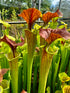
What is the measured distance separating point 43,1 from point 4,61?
5.65 m

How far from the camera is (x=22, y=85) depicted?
479 mm

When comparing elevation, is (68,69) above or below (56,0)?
Result: below

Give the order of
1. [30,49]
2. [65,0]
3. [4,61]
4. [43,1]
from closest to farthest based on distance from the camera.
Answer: [30,49] → [4,61] → [65,0] → [43,1]

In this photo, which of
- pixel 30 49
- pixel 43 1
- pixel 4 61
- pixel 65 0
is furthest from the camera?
pixel 43 1

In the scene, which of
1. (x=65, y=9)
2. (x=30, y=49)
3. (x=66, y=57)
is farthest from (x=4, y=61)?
(x=65, y=9)

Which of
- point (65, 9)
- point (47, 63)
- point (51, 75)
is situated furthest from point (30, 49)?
point (65, 9)

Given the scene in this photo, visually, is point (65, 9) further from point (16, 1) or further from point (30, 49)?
point (30, 49)

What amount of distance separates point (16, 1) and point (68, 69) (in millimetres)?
5553

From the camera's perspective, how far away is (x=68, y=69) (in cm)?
51

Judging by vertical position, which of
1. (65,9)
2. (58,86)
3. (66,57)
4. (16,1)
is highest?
(16,1)

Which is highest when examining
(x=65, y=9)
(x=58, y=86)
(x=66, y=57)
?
(x=65, y=9)

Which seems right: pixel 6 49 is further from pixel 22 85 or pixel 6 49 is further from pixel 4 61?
pixel 22 85

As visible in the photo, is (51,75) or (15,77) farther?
(51,75)

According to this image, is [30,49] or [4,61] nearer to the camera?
[30,49]
